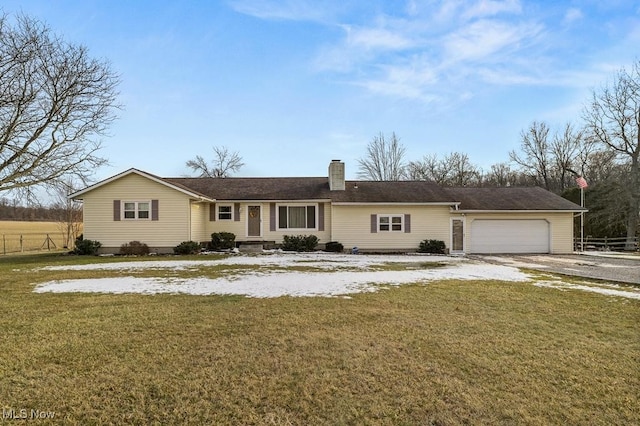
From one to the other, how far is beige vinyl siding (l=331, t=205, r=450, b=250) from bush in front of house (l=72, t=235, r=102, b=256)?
12.4 meters

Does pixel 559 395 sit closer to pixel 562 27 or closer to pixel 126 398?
pixel 126 398

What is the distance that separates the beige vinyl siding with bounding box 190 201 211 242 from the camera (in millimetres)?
19125

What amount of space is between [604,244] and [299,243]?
75.0ft

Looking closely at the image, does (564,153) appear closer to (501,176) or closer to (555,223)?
(501,176)

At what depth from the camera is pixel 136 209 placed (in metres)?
18.7

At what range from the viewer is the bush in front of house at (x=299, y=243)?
19750 millimetres

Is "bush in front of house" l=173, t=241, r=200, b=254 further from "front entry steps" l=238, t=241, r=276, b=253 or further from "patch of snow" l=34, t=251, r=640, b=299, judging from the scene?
"patch of snow" l=34, t=251, r=640, b=299

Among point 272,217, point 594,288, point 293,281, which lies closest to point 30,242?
point 272,217

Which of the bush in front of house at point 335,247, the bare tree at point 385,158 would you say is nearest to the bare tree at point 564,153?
the bare tree at point 385,158

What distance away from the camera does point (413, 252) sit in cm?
2019

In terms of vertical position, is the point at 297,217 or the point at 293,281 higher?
the point at 297,217

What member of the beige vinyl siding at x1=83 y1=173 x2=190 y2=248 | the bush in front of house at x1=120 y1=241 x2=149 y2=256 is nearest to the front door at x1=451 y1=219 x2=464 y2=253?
the beige vinyl siding at x1=83 y1=173 x2=190 y2=248

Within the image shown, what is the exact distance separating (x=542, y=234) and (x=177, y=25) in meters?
21.3

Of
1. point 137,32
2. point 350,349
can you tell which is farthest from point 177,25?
point 350,349
